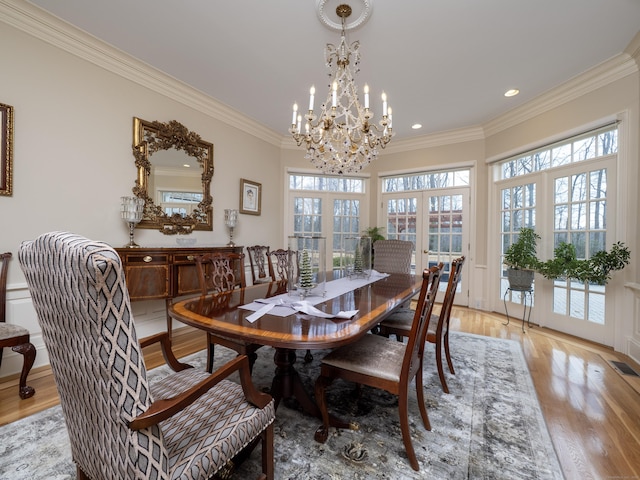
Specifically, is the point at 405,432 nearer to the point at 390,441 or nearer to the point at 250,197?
the point at 390,441

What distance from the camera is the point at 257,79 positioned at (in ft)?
10.0

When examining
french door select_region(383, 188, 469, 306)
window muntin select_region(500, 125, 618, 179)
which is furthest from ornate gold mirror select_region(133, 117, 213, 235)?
window muntin select_region(500, 125, 618, 179)

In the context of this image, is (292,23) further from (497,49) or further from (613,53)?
(613,53)

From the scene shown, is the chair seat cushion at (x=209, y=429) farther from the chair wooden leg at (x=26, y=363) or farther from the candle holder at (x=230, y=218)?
the candle holder at (x=230, y=218)

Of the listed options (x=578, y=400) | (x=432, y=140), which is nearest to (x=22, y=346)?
(x=578, y=400)

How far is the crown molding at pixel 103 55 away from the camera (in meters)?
2.12

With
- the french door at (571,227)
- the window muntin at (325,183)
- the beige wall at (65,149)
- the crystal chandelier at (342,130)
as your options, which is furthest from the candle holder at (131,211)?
the french door at (571,227)

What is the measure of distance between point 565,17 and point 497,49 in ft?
1.55

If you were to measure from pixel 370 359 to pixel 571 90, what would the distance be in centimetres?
375

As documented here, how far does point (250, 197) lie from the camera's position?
4.17 metres

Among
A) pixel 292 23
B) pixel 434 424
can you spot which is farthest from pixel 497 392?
pixel 292 23

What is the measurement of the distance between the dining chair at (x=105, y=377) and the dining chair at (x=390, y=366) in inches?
24.9

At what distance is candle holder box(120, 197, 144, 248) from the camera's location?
2680mm

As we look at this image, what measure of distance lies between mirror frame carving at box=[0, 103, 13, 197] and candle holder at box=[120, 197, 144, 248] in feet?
2.42
